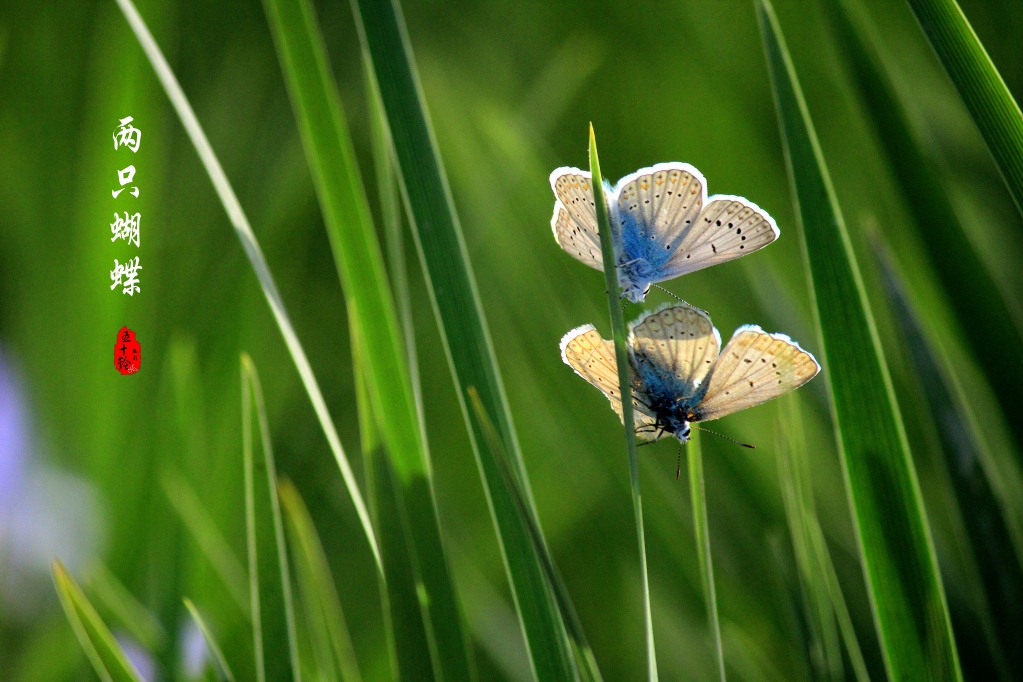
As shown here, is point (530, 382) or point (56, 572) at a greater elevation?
point (530, 382)

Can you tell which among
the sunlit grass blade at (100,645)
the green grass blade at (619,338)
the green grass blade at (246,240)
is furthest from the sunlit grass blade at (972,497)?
the sunlit grass blade at (100,645)

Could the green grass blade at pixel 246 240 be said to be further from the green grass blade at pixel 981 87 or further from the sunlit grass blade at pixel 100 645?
the green grass blade at pixel 981 87

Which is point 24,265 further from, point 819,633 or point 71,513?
point 819,633

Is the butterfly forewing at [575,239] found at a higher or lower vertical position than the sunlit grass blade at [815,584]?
→ higher

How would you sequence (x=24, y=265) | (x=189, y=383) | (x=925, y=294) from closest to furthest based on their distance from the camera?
1. (x=189, y=383)
2. (x=925, y=294)
3. (x=24, y=265)

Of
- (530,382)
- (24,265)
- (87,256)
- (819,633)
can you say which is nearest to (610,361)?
(819,633)

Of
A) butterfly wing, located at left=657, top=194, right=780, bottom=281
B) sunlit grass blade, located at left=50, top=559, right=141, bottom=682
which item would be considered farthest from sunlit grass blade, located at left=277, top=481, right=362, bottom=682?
butterfly wing, located at left=657, top=194, right=780, bottom=281

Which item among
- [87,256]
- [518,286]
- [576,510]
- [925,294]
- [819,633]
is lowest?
[819,633]
